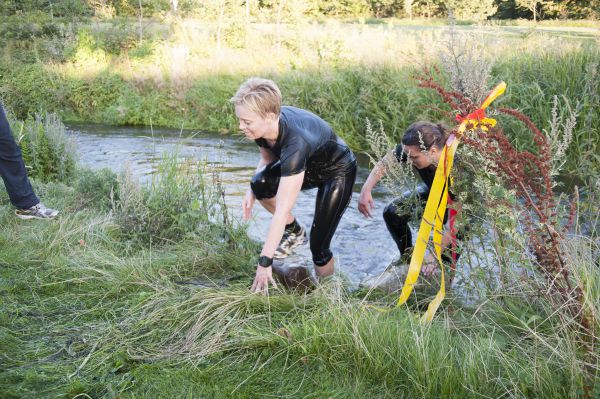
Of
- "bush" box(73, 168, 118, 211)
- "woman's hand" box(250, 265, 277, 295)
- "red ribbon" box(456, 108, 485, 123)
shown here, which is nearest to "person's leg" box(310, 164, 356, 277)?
"woman's hand" box(250, 265, 277, 295)

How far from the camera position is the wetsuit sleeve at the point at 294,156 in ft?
12.0

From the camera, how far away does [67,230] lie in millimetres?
4777

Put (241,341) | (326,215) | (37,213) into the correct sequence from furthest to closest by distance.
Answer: (37,213)
(326,215)
(241,341)

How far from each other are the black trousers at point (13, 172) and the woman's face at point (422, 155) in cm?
332

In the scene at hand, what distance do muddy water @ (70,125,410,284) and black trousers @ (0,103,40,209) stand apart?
2.92 ft

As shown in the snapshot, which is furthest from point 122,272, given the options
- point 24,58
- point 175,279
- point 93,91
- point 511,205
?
point 24,58

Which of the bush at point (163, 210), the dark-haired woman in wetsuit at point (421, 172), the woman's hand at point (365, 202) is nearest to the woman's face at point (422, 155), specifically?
the dark-haired woman in wetsuit at point (421, 172)

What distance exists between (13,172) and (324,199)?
9.31 feet

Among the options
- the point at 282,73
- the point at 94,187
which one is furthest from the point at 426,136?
the point at 282,73

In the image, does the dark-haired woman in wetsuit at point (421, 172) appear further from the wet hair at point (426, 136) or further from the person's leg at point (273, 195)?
the person's leg at point (273, 195)

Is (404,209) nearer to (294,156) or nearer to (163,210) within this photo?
(294,156)

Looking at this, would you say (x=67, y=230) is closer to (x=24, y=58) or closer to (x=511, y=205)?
(x=511, y=205)

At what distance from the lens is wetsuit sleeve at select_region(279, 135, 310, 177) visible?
367cm

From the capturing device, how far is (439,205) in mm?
3648
